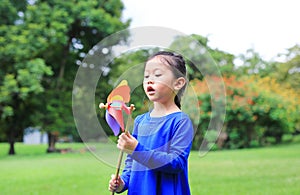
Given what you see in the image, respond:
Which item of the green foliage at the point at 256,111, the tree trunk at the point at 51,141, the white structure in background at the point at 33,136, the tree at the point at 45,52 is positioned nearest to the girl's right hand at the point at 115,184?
the tree at the point at 45,52

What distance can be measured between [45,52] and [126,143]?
10.7m

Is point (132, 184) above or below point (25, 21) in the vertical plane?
below

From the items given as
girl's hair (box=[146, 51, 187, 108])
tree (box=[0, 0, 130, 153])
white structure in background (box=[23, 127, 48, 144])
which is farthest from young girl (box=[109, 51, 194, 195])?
white structure in background (box=[23, 127, 48, 144])

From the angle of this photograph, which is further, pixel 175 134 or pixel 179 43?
pixel 179 43

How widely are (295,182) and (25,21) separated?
23.1ft

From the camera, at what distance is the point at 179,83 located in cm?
122

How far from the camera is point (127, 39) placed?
55.2 inches

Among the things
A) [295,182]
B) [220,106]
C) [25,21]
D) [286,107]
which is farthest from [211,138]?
[286,107]

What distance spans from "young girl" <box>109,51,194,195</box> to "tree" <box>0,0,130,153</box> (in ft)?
26.6

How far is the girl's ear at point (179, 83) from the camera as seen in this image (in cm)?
122

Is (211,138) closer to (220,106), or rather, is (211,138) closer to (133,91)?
(220,106)

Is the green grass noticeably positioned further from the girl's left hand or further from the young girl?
the girl's left hand

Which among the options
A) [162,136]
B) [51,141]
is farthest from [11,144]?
[162,136]

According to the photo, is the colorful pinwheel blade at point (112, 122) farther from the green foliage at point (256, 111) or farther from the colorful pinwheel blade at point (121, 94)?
the green foliage at point (256, 111)
